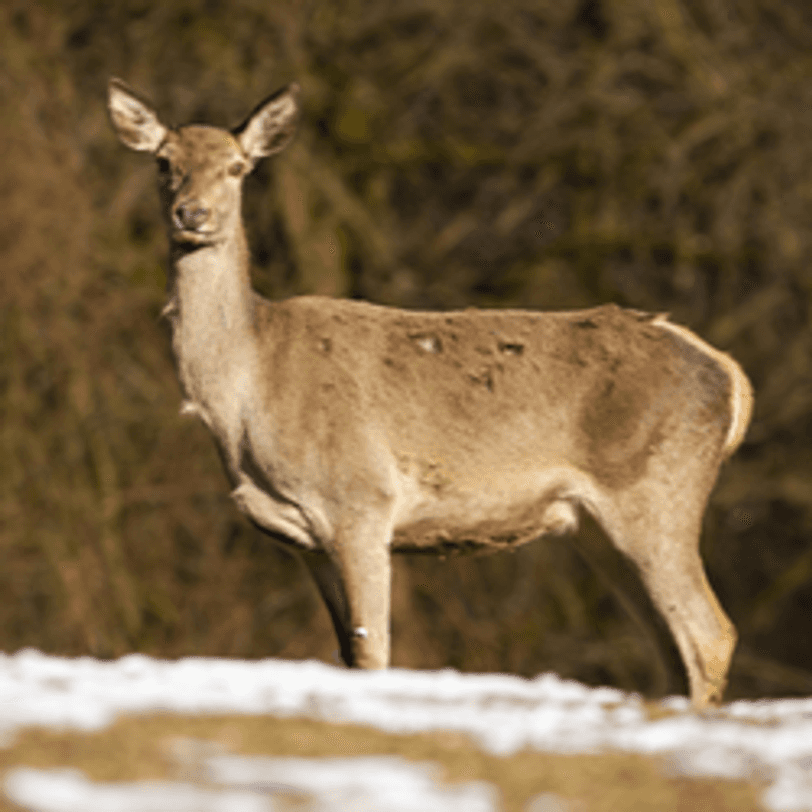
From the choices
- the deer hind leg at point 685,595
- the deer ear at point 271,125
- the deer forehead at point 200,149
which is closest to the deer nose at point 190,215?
the deer forehead at point 200,149

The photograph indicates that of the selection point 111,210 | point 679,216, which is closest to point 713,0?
point 679,216

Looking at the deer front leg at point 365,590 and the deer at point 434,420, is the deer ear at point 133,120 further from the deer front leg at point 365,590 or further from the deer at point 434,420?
the deer front leg at point 365,590

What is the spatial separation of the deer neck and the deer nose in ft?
0.78

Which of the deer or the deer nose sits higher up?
the deer nose

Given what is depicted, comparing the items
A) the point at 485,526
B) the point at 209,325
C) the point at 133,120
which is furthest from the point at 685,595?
the point at 133,120

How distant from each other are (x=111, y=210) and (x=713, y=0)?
15.8 feet

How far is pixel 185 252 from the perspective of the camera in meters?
5.72

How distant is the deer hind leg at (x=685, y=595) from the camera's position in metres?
5.58

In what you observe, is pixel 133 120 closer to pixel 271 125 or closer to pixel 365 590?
pixel 271 125

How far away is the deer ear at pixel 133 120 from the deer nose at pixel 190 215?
2.07 feet

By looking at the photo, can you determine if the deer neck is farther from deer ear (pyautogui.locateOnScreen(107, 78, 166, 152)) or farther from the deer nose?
deer ear (pyautogui.locateOnScreen(107, 78, 166, 152))

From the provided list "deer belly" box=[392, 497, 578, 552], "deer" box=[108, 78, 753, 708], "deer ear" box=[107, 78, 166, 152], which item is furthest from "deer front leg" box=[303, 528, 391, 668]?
"deer ear" box=[107, 78, 166, 152]

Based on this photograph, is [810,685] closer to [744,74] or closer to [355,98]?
[744,74]

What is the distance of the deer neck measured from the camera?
5688mm
